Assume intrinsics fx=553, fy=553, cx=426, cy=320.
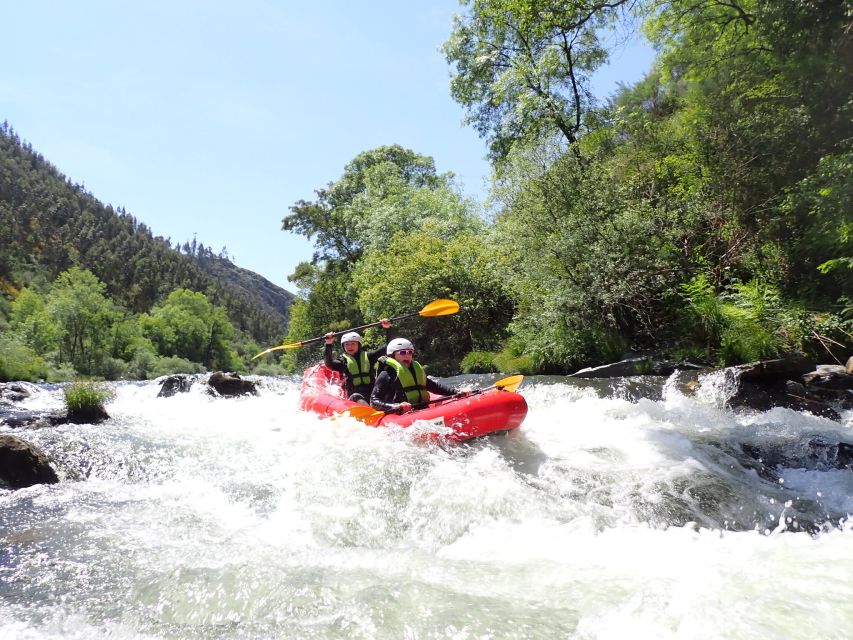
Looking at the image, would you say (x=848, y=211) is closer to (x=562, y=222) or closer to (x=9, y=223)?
(x=562, y=222)

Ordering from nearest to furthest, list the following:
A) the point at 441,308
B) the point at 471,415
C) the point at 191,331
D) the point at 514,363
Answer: the point at 471,415 < the point at 441,308 < the point at 514,363 < the point at 191,331

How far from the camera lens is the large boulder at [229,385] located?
13.3 m

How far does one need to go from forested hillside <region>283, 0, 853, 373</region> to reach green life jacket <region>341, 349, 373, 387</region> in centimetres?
544

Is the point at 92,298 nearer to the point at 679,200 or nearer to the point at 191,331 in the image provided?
the point at 191,331

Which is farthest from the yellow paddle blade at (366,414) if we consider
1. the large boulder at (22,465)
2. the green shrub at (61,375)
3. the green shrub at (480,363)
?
the green shrub at (61,375)

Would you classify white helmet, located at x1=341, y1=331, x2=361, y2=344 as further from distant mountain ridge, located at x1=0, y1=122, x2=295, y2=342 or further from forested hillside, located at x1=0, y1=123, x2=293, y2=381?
distant mountain ridge, located at x1=0, y1=122, x2=295, y2=342

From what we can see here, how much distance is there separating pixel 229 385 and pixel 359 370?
6413mm

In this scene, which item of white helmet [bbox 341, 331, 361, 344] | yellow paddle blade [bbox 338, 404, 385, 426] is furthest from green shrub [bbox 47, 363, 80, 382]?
yellow paddle blade [bbox 338, 404, 385, 426]

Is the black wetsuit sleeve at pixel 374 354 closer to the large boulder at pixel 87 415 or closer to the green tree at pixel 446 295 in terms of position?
the large boulder at pixel 87 415

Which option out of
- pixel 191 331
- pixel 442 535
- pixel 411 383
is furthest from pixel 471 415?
pixel 191 331

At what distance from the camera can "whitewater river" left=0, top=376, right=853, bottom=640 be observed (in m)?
2.68

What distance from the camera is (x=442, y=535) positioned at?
4.04 metres

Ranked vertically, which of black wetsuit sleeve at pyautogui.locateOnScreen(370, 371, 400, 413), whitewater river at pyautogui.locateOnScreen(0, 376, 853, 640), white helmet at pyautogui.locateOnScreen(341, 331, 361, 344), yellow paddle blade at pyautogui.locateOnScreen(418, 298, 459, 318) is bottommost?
whitewater river at pyautogui.locateOnScreen(0, 376, 853, 640)

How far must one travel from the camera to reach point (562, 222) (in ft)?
40.9
